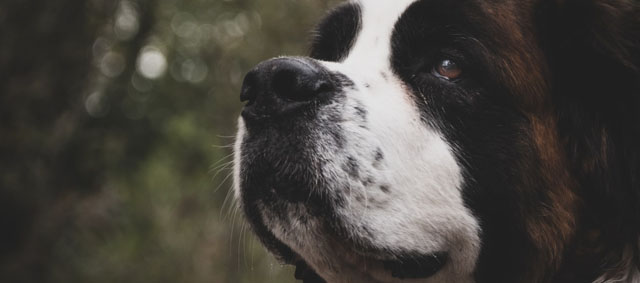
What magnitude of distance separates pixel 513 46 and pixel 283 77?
2.98 feet

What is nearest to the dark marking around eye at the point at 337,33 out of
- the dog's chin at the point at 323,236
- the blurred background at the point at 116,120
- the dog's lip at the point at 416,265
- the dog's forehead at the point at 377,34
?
the dog's forehead at the point at 377,34

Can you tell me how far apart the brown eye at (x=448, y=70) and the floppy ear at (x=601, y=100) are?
0.38 metres

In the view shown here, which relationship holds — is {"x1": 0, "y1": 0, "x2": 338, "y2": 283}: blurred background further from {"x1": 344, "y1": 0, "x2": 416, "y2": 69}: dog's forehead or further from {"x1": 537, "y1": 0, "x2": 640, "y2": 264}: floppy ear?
{"x1": 537, "y1": 0, "x2": 640, "y2": 264}: floppy ear

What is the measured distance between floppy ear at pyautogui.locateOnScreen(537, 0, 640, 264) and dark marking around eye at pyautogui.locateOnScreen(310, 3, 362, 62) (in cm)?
81

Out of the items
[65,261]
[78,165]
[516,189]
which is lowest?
[65,261]

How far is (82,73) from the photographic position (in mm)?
9102

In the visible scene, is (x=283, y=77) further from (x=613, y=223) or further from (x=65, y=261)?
(x=65, y=261)

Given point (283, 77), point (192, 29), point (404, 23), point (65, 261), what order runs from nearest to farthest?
point (283, 77), point (404, 23), point (65, 261), point (192, 29)

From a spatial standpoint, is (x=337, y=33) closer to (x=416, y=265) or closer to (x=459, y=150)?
(x=459, y=150)

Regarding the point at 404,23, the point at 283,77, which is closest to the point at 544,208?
the point at 404,23

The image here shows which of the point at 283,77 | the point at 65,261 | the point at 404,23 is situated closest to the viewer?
the point at 283,77

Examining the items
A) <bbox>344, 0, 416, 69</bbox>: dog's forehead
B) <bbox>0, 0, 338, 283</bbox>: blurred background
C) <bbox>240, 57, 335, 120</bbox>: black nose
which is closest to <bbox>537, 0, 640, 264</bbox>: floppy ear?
<bbox>344, 0, 416, 69</bbox>: dog's forehead

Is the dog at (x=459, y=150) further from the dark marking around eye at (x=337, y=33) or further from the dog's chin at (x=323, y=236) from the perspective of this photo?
the dark marking around eye at (x=337, y=33)

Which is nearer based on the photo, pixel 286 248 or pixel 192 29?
pixel 286 248
